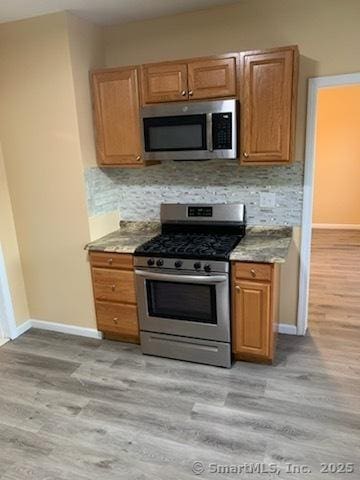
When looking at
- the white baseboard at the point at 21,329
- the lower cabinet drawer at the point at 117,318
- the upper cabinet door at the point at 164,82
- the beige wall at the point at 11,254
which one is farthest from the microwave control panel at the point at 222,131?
the white baseboard at the point at 21,329

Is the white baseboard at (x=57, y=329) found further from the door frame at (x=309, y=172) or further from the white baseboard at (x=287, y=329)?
the door frame at (x=309, y=172)

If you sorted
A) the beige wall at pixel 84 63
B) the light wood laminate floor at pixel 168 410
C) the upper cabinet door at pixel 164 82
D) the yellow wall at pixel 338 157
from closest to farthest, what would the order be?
the light wood laminate floor at pixel 168 410 → the upper cabinet door at pixel 164 82 → the beige wall at pixel 84 63 → the yellow wall at pixel 338 157

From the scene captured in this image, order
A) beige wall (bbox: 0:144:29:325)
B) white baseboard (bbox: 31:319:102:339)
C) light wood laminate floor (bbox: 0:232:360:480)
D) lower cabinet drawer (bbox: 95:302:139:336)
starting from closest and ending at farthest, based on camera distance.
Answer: light wood laminate floor (bbox: 0:232:360:480) < lower cabinet drawer (bbox: 95:302:139:336) < beige wall (bbox: 0:144:29:325) < white baseboard (bbox: 31:319:102:339)

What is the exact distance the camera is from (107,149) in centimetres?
298

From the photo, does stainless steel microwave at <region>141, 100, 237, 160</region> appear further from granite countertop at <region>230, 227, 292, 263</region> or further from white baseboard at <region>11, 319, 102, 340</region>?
white baseboard at <region>11, 319, 102, 340</region>

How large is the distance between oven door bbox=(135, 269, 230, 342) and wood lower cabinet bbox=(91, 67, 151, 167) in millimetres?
970

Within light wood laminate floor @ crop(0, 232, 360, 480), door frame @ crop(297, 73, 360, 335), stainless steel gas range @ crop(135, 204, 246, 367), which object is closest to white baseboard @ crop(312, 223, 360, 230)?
light wood laminate floor @ crop(0, 232, 360, 480)

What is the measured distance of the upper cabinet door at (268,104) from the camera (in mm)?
2411

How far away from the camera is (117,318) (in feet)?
9.95

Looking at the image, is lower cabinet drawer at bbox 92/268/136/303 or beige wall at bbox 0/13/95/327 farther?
lower cabinet drawer at bbox 92/268/136/303

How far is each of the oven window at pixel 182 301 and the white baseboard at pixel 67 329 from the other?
738 millimetres

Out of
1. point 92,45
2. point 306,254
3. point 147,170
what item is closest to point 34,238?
point 147,170

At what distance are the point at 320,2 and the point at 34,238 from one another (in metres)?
2.90

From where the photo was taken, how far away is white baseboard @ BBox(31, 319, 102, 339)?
3270 mm
